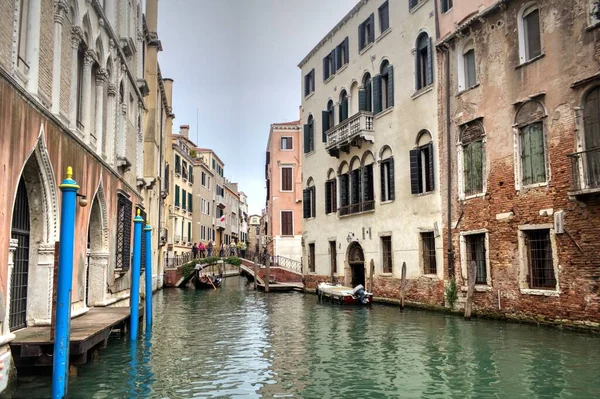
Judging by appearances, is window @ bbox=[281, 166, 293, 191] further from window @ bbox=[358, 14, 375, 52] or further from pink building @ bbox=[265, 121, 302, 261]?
window @ bbox=[358, 14, 375, 52]

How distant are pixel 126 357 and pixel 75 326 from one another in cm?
105

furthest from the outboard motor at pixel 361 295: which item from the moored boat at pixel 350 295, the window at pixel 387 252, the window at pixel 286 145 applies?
the window at pixel 286 145

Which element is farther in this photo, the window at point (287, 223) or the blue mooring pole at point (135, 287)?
the window at point (287, 223)

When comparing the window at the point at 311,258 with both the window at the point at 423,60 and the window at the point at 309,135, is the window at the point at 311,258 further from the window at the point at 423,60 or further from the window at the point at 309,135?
the window at the point at 423,60

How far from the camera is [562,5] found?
1244 cm

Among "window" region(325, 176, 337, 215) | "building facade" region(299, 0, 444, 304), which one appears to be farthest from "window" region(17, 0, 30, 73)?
"window" region(325, 176, 337, 215)

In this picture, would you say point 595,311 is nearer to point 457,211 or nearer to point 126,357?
point 457,211

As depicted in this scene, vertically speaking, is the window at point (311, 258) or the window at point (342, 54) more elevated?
the window at point (342, 54)

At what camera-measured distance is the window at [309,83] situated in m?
27.2

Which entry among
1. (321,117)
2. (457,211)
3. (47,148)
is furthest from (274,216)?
(47,148)

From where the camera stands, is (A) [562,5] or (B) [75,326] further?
(A) [562,5]

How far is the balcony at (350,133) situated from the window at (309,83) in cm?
434

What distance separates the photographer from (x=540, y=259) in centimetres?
1310

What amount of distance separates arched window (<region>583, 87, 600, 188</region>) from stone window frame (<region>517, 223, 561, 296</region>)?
1.53m
